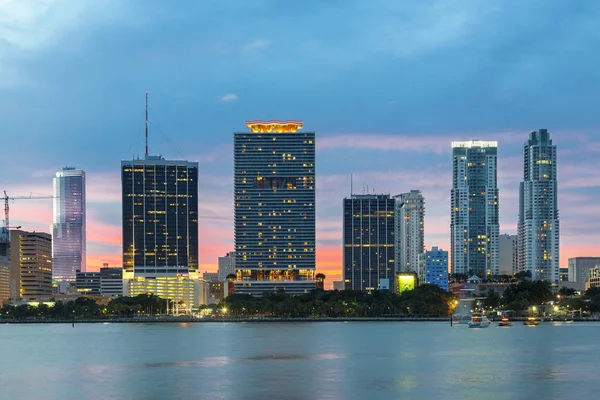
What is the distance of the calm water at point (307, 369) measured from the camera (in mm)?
92688

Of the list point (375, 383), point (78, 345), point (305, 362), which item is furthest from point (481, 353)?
point (78, 345)

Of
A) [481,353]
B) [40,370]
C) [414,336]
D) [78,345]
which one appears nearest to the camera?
[40,370]

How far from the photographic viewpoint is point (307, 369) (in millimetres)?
115312

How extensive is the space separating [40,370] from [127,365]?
1033 cm

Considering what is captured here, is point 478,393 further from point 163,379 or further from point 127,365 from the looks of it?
point 127,365

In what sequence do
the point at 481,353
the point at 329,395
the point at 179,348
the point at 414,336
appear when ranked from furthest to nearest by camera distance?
the point at 414,336
the point at 179,348
the point at 481,353
the point at 329,395

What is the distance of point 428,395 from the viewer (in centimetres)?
8994

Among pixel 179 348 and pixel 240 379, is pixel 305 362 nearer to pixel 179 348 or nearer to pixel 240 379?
pixel 240 379

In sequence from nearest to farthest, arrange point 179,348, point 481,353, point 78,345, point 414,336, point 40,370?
point 40,370 → point 481,353 → point 179,348 → point 78,345 → point 414,336

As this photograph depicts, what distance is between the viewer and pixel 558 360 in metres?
126

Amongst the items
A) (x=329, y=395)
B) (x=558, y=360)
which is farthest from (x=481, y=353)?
(x=329, y=395)

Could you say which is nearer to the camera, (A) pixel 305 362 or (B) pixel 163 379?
(B) pixel 163 379

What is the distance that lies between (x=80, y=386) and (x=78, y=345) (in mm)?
78948

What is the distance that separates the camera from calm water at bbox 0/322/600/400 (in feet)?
304
